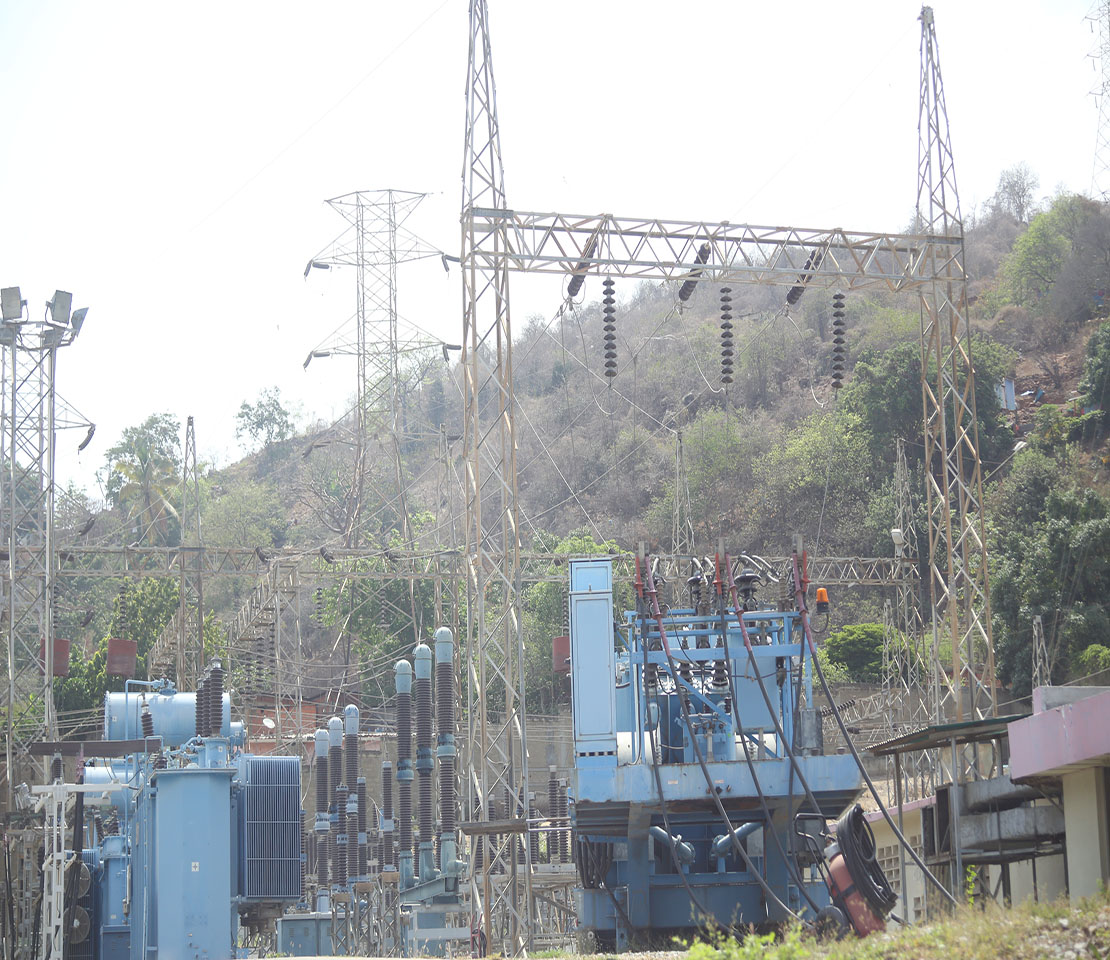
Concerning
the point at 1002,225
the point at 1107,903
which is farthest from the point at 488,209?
the point at 1002,225

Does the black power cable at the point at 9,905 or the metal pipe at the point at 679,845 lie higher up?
the metal pipe at the point at 679,845

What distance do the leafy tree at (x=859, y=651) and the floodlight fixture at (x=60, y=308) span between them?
30.6 metres

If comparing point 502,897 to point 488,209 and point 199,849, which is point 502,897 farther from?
point 488,209

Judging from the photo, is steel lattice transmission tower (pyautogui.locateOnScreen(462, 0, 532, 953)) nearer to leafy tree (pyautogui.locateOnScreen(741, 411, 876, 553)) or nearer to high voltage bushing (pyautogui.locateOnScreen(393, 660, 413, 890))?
high voltage bushing (pyautogui.locateOnScreen(393, 660, 413, 890))

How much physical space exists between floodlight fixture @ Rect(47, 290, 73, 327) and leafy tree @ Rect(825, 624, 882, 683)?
30580mm

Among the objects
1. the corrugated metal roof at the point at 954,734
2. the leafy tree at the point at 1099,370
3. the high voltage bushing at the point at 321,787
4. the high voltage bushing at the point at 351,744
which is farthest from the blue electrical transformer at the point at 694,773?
the leafy tree at the point at 1099,370

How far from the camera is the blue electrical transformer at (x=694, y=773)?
20406 millimetres

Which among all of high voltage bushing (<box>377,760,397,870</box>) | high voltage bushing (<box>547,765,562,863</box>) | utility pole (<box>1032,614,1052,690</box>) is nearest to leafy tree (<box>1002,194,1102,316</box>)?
utility pole (<box>1032,614,1052,690</box>)

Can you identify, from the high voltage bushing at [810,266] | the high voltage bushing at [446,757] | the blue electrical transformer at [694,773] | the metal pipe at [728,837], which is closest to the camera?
the blue electrical transformer at [694,773]

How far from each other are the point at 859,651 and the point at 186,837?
33987 millimetres

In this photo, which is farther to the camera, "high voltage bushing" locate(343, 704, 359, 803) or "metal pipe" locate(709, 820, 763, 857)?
"high voltage bushing" locate(343, 704, 359, 803)

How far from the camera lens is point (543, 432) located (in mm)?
90812

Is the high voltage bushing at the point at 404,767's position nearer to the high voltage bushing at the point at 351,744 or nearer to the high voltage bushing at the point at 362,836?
the high voltage bushing at the point at 351,744

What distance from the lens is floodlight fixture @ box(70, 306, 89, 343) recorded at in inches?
1421
